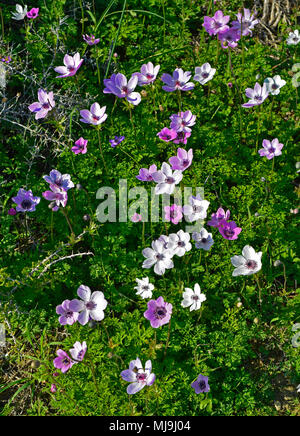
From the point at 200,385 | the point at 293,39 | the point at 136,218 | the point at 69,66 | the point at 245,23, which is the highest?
the point at 245,23

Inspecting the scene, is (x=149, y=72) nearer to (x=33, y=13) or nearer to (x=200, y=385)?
(x=33, y=13)

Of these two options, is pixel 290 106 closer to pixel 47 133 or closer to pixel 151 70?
pixel 151 70

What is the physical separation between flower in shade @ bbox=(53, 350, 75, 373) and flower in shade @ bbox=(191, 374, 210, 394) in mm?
744

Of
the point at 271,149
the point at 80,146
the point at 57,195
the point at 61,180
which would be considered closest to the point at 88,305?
the point at 57,195

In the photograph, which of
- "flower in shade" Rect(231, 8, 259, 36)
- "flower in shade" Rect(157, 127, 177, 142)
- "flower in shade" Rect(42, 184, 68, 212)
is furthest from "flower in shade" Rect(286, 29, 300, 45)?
"flower in shade" Rect(42, 184, 68, 212)

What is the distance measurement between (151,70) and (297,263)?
1819 millimetres

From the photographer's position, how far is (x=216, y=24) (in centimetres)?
381

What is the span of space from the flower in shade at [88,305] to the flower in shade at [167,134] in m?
1.30

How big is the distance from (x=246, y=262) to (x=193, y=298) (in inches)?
16.0

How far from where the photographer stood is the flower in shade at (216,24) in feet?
12.4

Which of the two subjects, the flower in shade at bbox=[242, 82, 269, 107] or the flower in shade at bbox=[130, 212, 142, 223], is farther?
the flower in shade at bbox=[242, 82, 269, 107]

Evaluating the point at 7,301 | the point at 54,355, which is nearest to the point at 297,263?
the point at 54,355

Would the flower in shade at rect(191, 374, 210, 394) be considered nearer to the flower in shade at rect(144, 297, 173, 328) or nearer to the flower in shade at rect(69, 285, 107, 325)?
the flower in shade at rect(144, 297, 173, 328)

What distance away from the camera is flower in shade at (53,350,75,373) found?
277 cm
